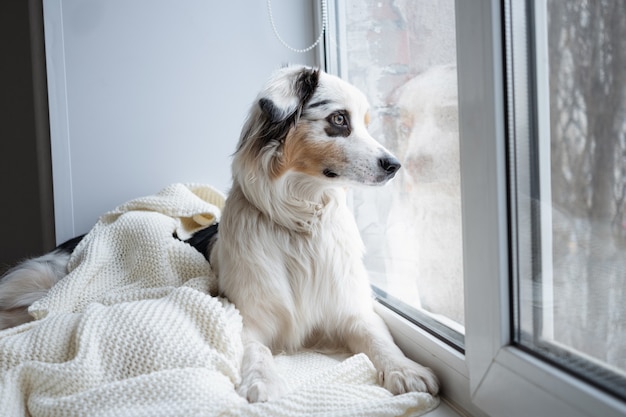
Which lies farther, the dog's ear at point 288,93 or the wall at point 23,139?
the wall at point 23,139

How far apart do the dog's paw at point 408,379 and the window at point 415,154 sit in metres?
0.11

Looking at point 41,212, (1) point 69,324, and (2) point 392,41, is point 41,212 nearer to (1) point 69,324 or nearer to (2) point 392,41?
(1) point 69,324

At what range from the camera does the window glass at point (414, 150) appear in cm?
140

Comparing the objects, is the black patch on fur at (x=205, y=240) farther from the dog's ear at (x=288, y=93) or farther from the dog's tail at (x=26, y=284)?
the dog's ear at (x=288, y=93)

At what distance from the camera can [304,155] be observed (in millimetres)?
1432

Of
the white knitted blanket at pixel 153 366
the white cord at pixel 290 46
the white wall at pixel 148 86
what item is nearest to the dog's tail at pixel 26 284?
the white knitted blanket at pixel 153 366

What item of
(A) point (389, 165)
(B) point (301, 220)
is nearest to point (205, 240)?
(B) point (301, 220)

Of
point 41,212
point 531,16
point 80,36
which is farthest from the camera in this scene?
point 41,212

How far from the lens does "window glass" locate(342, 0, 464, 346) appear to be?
140cm

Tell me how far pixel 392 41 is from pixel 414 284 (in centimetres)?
82

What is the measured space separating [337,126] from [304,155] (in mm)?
131

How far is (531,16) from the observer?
2.81 feet

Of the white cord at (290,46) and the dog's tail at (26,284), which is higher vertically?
the white cord at (290,46)

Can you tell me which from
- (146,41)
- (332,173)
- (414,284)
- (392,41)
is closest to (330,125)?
(332,173)
